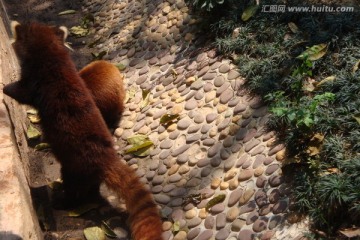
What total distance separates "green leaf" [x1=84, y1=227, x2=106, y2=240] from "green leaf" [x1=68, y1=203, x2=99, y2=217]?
0.22m

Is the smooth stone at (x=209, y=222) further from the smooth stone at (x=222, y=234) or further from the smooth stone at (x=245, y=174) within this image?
the smooth stone at (x=245, y=174)

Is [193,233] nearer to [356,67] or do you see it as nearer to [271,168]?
[271,168]

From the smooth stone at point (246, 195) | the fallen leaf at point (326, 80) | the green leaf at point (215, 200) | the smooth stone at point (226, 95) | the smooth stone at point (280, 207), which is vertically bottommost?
the green leaf at point (215, 200)

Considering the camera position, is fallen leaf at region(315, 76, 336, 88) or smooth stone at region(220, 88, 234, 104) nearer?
fallen leaf at region(315, 76, 336, 88)

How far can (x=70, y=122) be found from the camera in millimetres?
4094

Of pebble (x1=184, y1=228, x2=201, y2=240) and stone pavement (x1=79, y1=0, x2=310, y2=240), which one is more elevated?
stone pavement (x1=79, y1=0, x2=310, y2=240)

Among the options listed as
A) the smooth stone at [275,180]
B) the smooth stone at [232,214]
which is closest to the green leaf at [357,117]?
the smooth stone at [275,180]

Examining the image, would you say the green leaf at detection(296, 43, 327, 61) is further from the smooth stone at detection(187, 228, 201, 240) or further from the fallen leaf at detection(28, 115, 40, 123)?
the fallen leaf at detection(28, 115, 40, 123)

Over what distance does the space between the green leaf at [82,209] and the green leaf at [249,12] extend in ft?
8.11

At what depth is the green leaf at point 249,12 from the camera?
17.1 ft

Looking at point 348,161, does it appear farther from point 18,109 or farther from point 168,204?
point 18,109

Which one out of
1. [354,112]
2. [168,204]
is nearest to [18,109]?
[168,204]

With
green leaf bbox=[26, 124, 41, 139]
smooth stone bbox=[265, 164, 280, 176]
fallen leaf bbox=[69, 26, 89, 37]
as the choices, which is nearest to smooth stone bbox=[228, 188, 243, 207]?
smooth stone bbox=[265, 164, 280, 176]

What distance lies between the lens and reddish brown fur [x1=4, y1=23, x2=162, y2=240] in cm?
409
